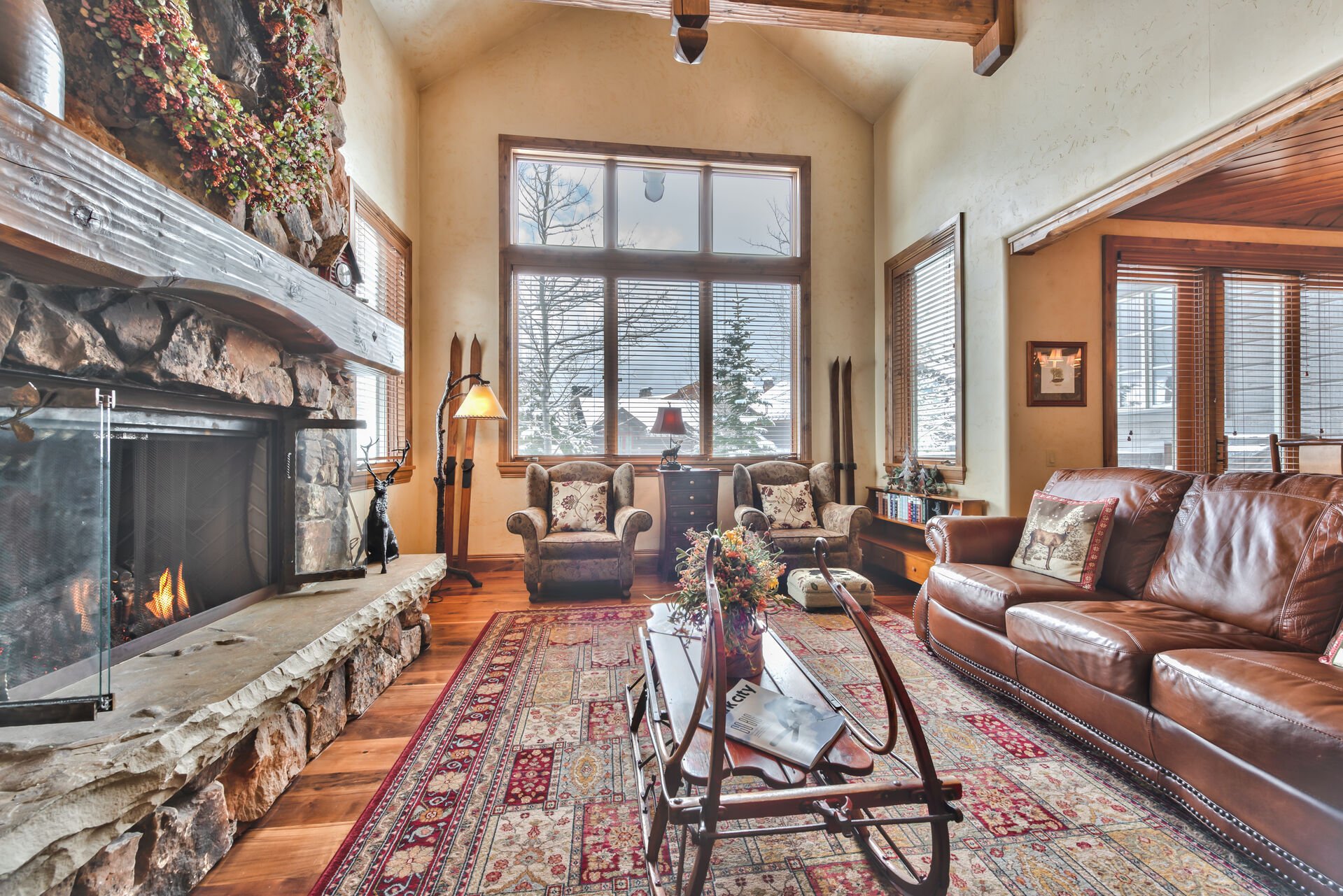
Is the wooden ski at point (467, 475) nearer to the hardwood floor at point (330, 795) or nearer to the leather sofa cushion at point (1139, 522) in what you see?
the hardwood floor at point (330, 795)

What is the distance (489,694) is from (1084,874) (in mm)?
2100

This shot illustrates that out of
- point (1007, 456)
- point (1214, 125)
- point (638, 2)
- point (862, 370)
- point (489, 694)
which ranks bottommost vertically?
point (489, 694)

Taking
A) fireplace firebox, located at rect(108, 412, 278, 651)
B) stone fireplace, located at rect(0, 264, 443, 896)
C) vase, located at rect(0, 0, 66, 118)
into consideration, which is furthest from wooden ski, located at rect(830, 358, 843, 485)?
vase, located at rect(0, 0, 66, 118)

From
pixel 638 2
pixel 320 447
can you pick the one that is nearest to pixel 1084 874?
pixel 320 447

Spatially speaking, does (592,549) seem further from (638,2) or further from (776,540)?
(638,2)

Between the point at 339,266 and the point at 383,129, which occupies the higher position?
the point at 383,129

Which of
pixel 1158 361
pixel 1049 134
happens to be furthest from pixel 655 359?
pixel 1158 361

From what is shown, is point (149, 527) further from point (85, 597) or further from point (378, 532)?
point (378, 532)

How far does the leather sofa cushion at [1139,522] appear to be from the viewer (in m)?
2.40

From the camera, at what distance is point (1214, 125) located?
92.4 inches

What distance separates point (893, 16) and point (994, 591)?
358 centimetres

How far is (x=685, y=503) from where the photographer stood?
452cm

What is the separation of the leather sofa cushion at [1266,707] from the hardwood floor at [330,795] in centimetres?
234


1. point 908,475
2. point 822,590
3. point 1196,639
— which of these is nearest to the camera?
point 1196,639
